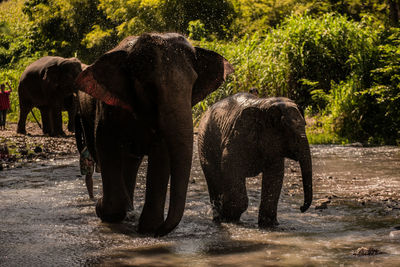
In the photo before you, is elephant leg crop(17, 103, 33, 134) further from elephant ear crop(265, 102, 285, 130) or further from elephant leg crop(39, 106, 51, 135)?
elephant ear crop(265, 102, 285, 130)

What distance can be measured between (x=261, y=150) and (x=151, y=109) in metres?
1.60

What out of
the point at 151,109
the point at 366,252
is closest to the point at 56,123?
the point at 151,109

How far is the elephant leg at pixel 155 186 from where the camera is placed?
6.18m

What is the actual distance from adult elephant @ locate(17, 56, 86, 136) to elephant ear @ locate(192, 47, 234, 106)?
34.0 feet

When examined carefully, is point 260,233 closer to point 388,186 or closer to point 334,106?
point 388,186

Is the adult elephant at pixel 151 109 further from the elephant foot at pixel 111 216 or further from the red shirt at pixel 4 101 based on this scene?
the red shirt at pixel 4 101

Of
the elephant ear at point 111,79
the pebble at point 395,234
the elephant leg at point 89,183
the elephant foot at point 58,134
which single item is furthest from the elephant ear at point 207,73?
the elephant foot at point 58,134

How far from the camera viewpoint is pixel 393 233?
6090mm

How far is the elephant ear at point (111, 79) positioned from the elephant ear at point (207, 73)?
0.77 m

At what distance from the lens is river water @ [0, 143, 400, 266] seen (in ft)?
17.5

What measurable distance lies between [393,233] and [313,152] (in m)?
7.46

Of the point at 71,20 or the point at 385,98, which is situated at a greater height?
the point at 71,20

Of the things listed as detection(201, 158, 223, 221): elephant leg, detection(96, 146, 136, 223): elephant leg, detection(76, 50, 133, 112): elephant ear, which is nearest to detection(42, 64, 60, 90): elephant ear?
detection(201, 158, 223, 221): elephant leg

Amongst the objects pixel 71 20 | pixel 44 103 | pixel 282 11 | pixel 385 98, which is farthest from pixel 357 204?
pixel 71 20
